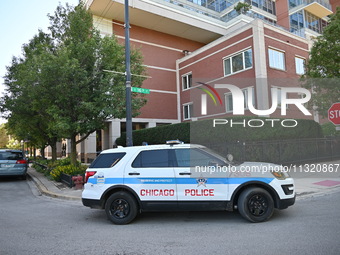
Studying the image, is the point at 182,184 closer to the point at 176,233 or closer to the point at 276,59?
the point at 176,233

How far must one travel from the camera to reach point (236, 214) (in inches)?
248

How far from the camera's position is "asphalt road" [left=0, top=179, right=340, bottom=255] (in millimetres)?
4316

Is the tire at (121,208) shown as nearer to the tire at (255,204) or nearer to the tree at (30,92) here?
the tire at (255,204)

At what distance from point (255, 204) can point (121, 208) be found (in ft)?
9.64

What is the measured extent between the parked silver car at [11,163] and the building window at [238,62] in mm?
17015

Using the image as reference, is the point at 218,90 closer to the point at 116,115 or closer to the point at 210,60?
the point at 210,60

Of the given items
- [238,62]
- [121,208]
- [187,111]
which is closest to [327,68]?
[238,62]

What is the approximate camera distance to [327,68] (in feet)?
50.3

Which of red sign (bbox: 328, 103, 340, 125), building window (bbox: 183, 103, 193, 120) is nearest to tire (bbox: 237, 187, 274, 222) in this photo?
red sign (bbox: 328, 103, 340, 125)

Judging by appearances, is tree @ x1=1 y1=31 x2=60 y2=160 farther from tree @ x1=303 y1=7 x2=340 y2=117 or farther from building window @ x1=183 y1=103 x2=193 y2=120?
tree @ x1=303 y1=7 x2=340 y2=117

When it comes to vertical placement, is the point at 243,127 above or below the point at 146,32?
below

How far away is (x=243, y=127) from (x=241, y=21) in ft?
69.5

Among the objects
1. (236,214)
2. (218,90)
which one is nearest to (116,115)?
(236,214)

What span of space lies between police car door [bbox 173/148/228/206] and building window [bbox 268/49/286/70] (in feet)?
58.0
